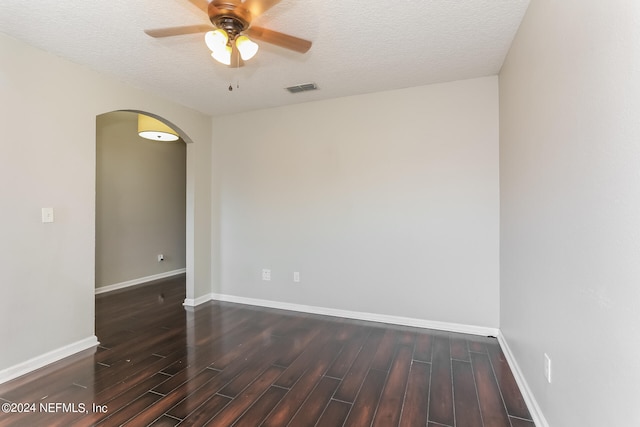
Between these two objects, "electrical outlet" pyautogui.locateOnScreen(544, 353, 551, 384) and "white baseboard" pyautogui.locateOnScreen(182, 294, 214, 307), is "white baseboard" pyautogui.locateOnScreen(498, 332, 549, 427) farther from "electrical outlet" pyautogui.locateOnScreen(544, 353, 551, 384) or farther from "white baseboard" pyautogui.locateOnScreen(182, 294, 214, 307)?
"white baseboard" pyautogui.locateOnScreen(182, 294, 214, 307)

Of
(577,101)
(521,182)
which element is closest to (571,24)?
(577,101)

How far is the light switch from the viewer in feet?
8.03

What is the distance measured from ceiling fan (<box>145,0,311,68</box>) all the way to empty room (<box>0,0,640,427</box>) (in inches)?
0.4

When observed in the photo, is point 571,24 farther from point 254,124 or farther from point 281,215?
point 254,124

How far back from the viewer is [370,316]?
338 cm

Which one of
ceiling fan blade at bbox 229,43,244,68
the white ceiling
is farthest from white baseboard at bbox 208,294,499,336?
ceiling fan blade at bbox 229,43,244,68

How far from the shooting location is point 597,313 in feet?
3.67

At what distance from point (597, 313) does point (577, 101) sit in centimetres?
84

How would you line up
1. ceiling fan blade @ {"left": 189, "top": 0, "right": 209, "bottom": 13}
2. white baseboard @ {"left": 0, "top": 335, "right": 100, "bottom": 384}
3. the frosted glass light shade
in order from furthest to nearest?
the frosted glass light shade < white baseboard @ {"left": 0, "top": 335, "right": 100, "bottom": 384} < ceiling fan blade @ {"left": 189, "top": 0, "right": 209, "bottom": 13}

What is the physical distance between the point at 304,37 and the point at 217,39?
77 cm

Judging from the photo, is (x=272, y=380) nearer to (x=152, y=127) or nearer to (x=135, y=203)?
(x=152, y=127)

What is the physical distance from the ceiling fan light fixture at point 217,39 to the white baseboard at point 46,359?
107 inches

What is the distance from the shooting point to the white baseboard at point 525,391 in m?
1.70

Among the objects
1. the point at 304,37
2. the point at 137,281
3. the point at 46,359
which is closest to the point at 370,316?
the point at 304,37
